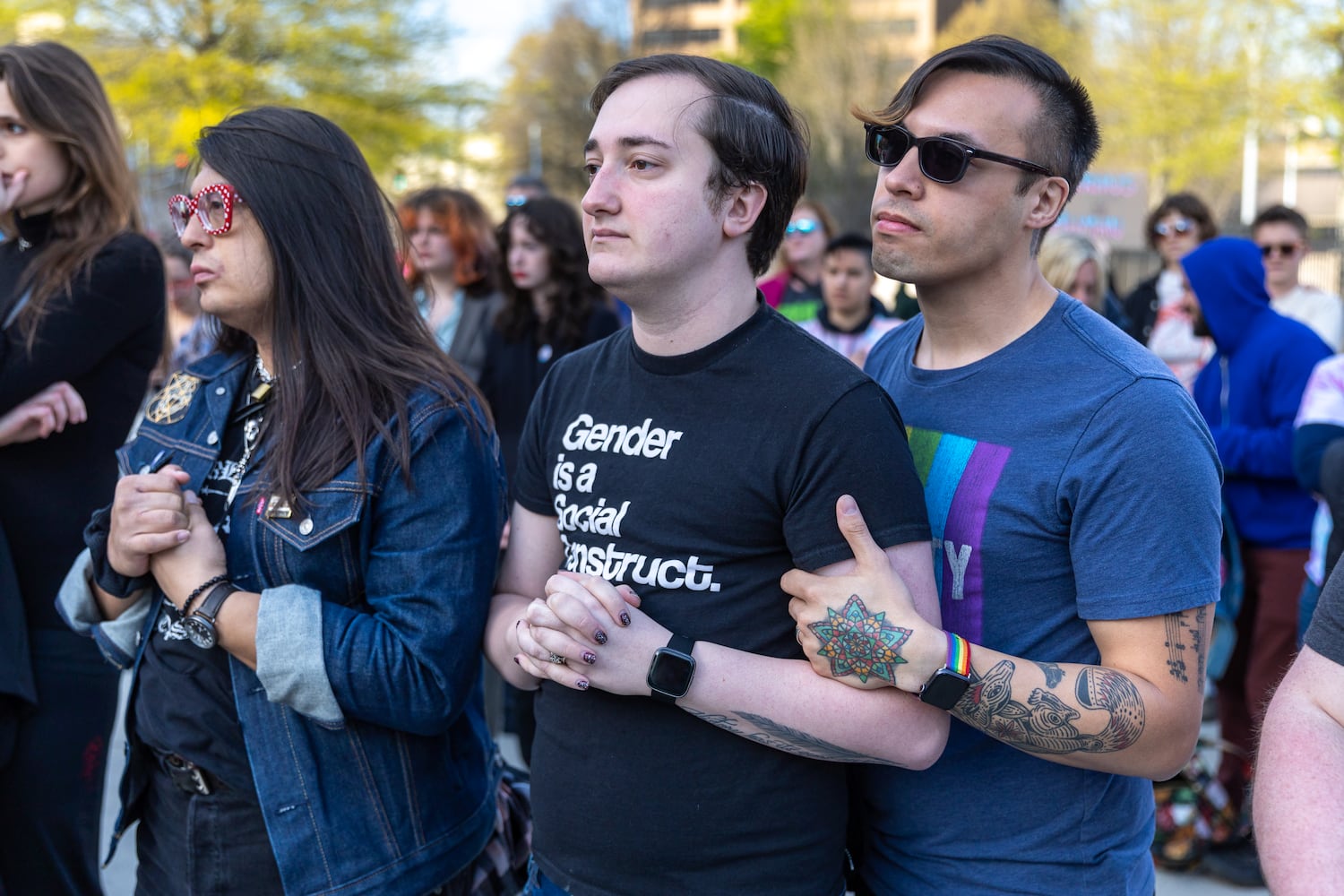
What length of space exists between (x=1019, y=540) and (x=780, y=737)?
48 cm

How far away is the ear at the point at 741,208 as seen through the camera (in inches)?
73.3

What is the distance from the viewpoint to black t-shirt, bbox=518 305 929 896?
1.69 meters

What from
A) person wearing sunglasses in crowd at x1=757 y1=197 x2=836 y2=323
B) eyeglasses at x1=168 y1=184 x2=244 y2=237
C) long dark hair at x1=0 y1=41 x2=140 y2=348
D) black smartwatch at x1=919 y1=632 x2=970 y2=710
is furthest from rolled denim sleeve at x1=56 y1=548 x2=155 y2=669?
person wearing sunglasses in crowd at x1=757 y1=197 x2=836 y2=323

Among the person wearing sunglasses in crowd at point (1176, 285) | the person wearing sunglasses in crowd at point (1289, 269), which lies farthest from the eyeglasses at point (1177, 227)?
the person wearing sunglasses in crowd at point (1289, 269)

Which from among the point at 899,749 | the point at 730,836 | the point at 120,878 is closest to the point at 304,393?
the point at 730,836

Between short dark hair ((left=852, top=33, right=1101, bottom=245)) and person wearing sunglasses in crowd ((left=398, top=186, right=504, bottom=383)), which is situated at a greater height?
short dark hair ((left=852, top=33, right=1101, bottom=245))

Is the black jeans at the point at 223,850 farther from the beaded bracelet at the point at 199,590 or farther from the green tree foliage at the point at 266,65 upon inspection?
the green tree foliage at the point at 266,65

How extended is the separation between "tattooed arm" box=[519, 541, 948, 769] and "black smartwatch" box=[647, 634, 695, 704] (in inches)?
0.5

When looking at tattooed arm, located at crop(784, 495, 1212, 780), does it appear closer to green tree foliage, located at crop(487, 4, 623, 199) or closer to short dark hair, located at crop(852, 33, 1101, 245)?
short dark hair, located at crop(852, 33, 1101, 245)

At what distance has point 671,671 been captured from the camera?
1.66 meters

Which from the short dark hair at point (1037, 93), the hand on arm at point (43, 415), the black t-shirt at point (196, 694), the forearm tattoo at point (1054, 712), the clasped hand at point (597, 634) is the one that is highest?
the short dark hair at point (1037, 93)

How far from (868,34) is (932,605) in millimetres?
38547

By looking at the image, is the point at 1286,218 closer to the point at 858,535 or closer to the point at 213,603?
the point at 858,535

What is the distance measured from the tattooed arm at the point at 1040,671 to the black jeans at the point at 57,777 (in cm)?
183
